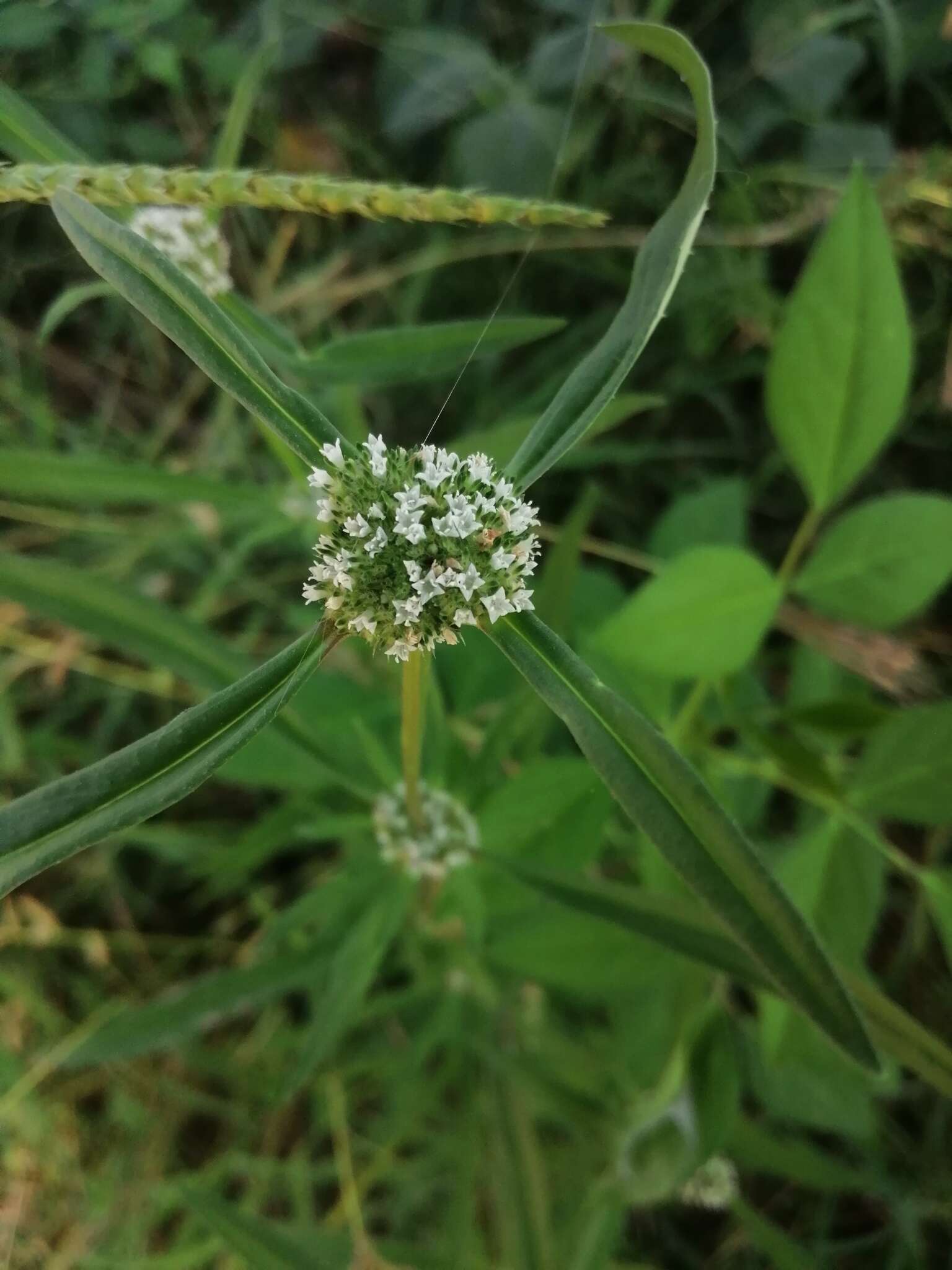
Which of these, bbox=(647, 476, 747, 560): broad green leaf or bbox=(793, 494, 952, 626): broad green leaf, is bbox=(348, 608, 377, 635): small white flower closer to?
bbox=(793, 494, 952, 626): broad green leaf

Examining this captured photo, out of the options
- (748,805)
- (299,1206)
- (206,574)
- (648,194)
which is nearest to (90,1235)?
(299,1206)

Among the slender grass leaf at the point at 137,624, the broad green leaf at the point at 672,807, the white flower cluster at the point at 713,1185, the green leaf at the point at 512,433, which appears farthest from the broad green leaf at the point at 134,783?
the white flower cluster at the point at 713,1185

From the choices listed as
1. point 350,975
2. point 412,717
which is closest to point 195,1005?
point 350,975

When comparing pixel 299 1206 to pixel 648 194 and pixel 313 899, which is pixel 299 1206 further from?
pixel 648 194

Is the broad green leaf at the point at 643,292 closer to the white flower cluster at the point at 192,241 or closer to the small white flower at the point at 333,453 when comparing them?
the small white flower at the point at 333,453

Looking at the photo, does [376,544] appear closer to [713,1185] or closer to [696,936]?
[696,936]

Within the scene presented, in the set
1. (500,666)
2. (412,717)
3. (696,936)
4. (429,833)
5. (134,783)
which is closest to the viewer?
(134,783)

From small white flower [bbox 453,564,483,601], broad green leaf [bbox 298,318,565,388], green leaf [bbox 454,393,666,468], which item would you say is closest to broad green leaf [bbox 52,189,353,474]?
small white flower [bbox 453,564,483,601]
